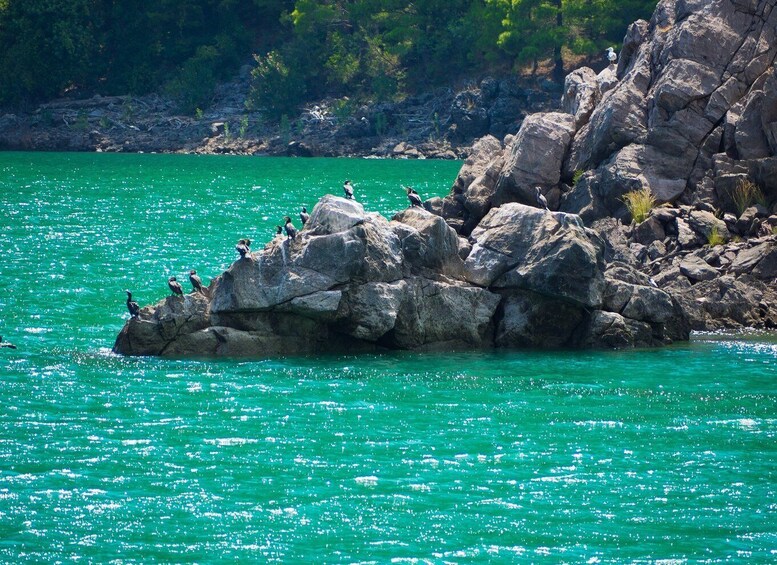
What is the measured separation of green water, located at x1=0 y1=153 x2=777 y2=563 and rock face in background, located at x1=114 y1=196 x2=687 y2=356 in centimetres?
75

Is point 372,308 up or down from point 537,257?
down

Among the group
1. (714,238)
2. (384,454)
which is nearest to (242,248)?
(384,454)

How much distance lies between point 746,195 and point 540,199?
609 centimetres

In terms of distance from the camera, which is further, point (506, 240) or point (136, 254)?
point (136, 254)

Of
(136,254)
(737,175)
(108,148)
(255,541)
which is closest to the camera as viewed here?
(255,541)

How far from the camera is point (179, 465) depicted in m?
22.7

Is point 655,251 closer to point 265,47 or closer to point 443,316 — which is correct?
point 443,316

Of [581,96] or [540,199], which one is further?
[581,96]

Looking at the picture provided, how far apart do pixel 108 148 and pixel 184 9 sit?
19441 millimetres

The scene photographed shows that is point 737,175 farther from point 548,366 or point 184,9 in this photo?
point 184,9

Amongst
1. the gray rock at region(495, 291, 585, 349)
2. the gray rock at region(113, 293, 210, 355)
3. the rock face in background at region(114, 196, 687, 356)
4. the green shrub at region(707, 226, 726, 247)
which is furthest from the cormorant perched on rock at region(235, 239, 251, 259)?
the green shrub at region(707, 226, 726, 247)

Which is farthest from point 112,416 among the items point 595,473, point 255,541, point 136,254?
point 136,254

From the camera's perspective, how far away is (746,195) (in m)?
38.2

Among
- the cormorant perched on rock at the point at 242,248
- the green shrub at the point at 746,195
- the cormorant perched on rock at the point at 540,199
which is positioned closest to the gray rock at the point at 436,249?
the cormorant perched on rock at the point at 242,248
